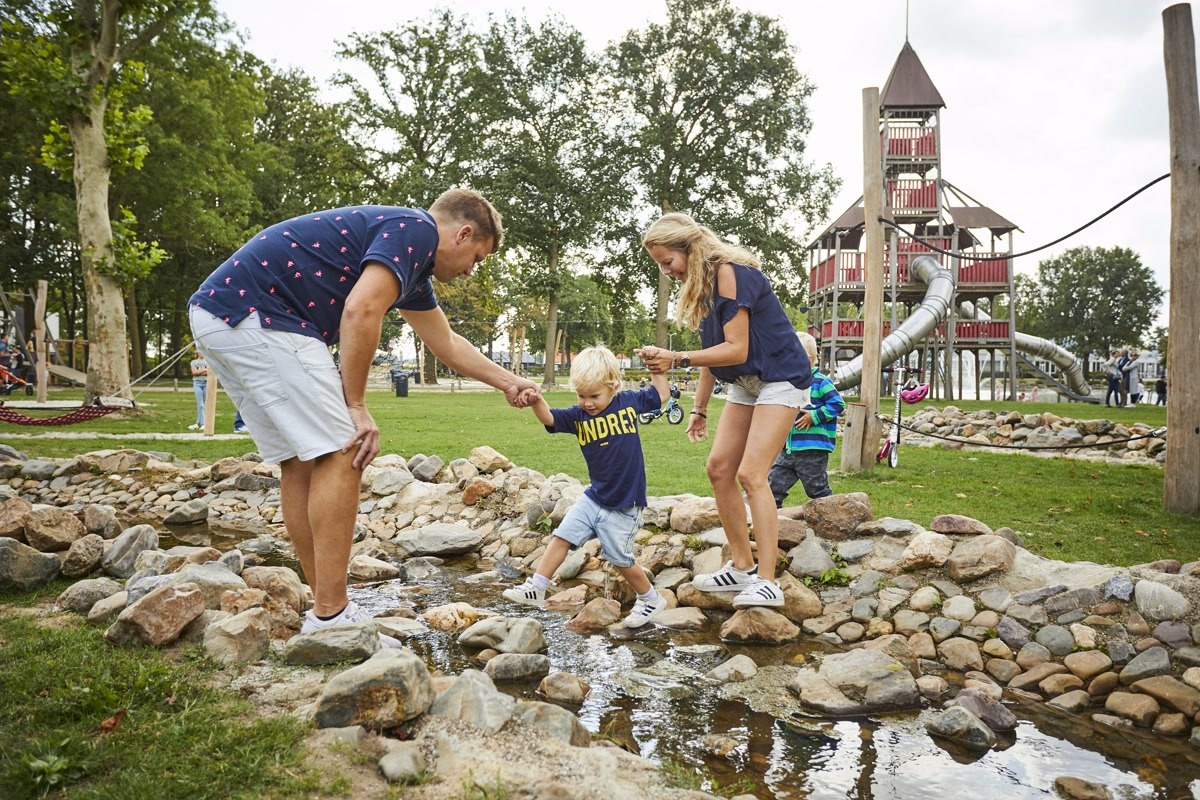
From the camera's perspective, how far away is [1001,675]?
3707 mm

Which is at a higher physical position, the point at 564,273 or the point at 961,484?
the point at 564,273

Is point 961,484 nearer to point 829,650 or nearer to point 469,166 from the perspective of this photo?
point 829,650

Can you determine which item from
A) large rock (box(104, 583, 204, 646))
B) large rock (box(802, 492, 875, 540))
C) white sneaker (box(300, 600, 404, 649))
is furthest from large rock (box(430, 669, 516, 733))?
large rock (box(802, 492, 875, 540))

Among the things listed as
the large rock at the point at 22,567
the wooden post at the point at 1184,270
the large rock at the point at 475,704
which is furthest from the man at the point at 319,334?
the wooden post at the point at 1184,270

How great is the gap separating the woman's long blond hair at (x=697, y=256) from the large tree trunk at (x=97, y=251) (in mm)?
12344

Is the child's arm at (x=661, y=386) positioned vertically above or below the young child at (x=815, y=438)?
above

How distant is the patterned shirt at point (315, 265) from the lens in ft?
9.43

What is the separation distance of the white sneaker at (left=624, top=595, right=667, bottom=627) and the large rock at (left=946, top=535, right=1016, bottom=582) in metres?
1.66

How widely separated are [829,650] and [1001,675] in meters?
0.78

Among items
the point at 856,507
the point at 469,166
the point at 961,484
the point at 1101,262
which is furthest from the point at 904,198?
the point at 1101,262

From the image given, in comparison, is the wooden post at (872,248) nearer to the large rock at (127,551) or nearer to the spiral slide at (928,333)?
the large rock at (127,551)

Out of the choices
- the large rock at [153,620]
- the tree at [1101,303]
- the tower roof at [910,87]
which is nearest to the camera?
the large rock at [153,620]

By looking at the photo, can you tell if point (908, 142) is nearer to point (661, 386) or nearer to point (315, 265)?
point (661, 386)

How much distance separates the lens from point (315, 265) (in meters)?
2.97
